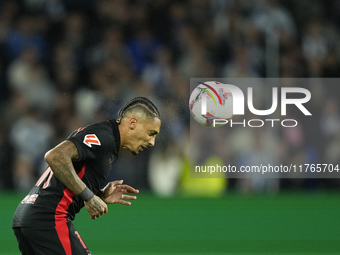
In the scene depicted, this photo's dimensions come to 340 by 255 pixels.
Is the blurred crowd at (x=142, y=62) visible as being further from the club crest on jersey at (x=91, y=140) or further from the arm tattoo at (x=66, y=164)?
the arm tattoo at (x=66, y=164)

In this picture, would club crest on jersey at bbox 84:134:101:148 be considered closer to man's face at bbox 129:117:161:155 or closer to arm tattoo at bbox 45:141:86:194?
arm tattoo at bbox 45:141:86:194

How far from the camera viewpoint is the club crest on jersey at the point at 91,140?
368 cm

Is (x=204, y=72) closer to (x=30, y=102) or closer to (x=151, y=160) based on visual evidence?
(x=151, y=160)

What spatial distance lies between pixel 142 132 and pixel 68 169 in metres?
0.71

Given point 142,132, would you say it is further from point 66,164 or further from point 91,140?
point 66,164

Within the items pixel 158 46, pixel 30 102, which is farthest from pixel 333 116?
pixel 30 102

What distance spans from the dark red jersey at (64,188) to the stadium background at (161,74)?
504 centimetres

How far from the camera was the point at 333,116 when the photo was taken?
40.0 ft

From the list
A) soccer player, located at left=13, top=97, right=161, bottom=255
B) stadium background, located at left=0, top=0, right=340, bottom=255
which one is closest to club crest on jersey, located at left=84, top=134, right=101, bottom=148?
soccer player, located at left=13, top=97, right=161, bottom=255

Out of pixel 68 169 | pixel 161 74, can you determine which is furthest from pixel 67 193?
pixel 161 74

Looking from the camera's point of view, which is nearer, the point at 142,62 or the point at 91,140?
the point at 91,140

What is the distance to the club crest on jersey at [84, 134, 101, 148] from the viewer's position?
3.68 m

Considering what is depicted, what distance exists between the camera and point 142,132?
13.3 ft

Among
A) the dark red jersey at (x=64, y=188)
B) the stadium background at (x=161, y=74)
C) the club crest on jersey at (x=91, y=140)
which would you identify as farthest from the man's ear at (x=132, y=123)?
the stadium background at (x=161, y=74)
